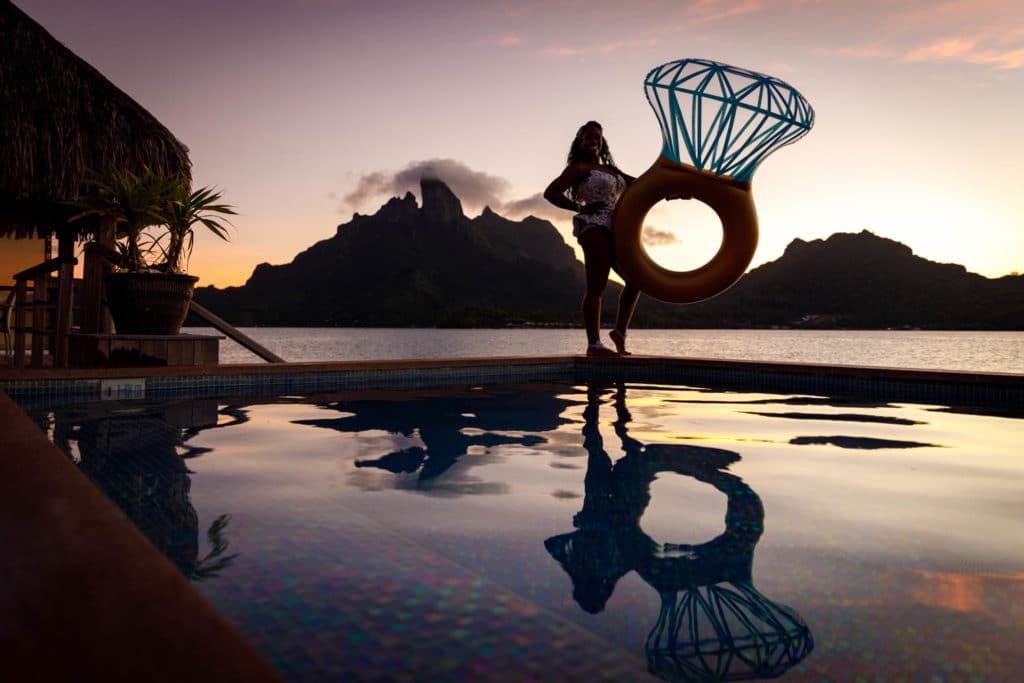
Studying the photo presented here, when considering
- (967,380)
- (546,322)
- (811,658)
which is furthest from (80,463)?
(546,322)

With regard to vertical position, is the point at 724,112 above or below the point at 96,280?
above

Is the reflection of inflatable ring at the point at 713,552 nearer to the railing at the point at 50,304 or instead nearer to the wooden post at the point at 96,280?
the wooden post at the point at 96,280

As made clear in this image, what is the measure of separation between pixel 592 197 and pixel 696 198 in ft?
3.51

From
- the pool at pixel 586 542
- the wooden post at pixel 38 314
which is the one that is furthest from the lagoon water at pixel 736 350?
the pool at pixel 586 542

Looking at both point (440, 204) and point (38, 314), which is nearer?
point (38, 314)

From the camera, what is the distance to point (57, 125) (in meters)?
7.75

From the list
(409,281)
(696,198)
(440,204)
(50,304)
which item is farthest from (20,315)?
(440,204)

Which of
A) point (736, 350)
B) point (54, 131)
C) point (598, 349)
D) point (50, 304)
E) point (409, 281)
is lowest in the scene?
point (736, 350)

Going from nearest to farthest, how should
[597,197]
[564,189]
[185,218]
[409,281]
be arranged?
[185,218] < [597,197] < [564,189] < [409,281]

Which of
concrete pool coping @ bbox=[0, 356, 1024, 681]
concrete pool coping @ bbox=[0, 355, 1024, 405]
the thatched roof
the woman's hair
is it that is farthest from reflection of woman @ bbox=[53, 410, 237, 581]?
the thatched roof

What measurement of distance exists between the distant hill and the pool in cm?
5368

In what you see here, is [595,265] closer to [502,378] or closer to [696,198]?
[696,198]

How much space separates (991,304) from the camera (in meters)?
62.4

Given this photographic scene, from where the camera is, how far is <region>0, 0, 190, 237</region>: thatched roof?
7.57 metres
